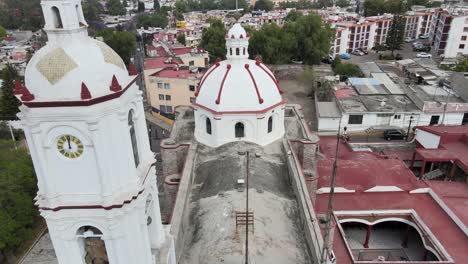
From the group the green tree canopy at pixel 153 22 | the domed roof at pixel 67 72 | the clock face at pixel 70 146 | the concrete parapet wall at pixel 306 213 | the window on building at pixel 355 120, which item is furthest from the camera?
the green tree canopy at pixel 153 22

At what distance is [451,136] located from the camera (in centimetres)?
3241

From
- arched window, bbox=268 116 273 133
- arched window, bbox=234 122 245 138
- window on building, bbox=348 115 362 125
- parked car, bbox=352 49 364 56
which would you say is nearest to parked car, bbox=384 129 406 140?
window on building, bbox=348 115 362 125

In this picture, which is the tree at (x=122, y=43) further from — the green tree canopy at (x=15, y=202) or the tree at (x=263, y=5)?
the tree at (x=263, y=5)

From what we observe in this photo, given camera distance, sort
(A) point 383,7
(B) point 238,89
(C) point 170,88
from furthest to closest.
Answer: (A) point 383,7 < (C) point 170,88 < (B) point 238,89

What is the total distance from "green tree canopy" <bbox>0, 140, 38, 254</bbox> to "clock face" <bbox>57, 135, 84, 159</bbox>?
16845 millimetres

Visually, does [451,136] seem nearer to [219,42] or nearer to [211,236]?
[211,236]

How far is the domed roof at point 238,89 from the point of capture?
78.8 feet

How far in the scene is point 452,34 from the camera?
68.4 metres

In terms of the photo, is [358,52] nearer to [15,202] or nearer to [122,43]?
[122,43]

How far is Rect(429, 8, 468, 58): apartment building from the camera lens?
67438mm

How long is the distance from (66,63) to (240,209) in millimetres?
10518

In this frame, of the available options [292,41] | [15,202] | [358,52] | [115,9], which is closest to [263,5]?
[115,9]

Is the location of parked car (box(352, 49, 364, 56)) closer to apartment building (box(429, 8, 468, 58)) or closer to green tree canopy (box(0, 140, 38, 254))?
apartment building (box(429, 8, 468, 58))

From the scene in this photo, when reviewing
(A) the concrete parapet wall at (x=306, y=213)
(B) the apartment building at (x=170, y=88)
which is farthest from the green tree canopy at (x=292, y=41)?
(A) the concrete parapet wall at (x=306, y=213)
